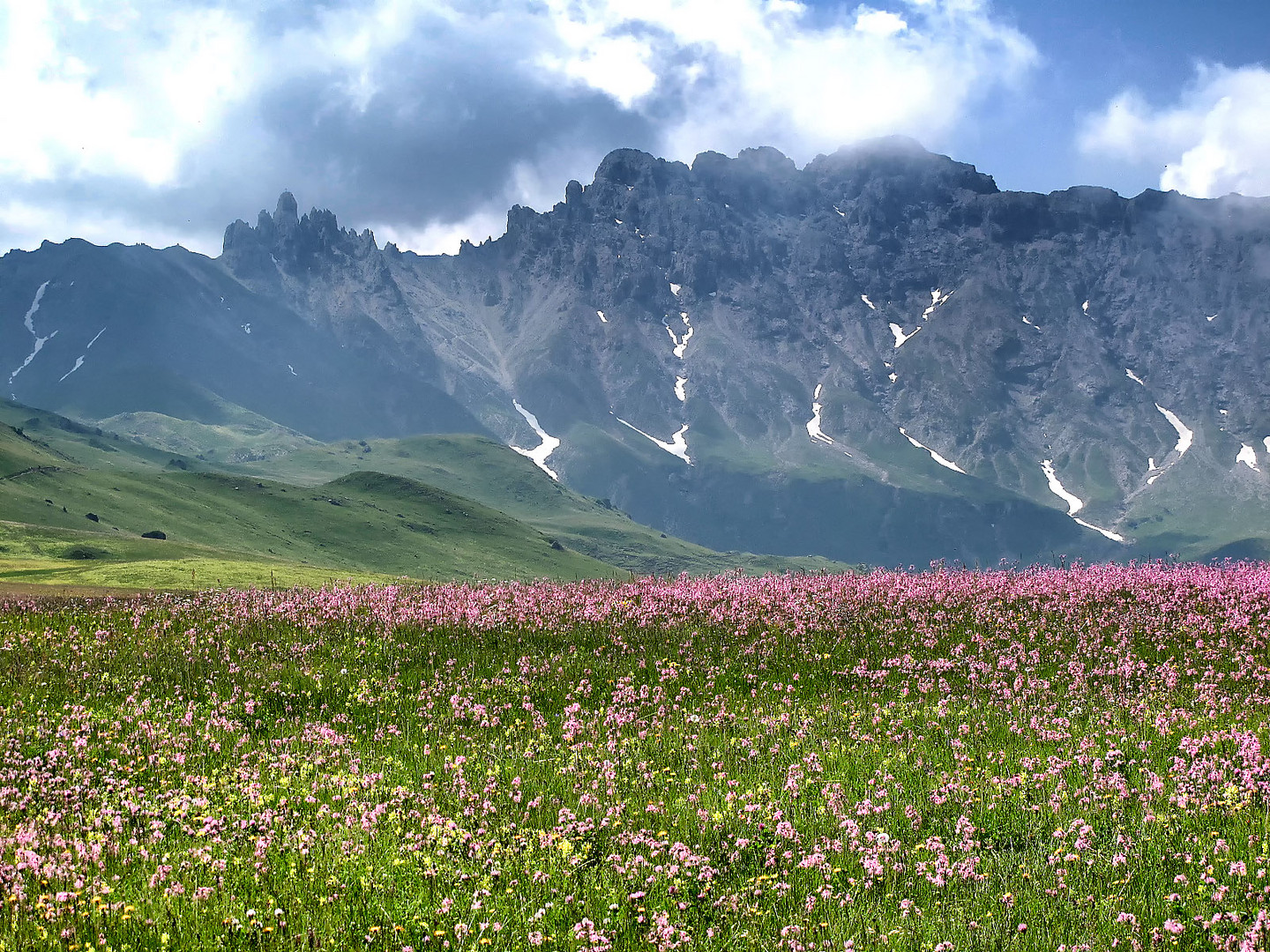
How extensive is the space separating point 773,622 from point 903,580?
3.75 m

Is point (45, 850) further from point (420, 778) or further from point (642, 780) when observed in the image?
point (642, 780)

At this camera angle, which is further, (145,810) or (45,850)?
(145,810)

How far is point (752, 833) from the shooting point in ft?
32.6

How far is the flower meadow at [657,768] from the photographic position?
7867mm

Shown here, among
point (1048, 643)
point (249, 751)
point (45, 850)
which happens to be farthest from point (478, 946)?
point (1048, 643)

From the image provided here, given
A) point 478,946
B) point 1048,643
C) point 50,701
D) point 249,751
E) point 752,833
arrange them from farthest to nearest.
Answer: point 1048,643 < point 50,701 < point 249,751 < point 752,833 < point 478,946

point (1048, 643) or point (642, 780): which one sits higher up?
point (1048, 643)

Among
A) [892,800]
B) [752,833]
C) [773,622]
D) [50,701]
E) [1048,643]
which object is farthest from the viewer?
[773,622]

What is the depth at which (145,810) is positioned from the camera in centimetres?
1003

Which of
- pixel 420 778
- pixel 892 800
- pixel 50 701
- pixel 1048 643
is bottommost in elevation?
pixel 50 701

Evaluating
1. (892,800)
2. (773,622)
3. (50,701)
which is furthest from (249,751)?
(773,622)

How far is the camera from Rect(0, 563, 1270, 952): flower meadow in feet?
25.8

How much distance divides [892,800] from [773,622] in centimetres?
→ 867

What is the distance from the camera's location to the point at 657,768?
1230cm
